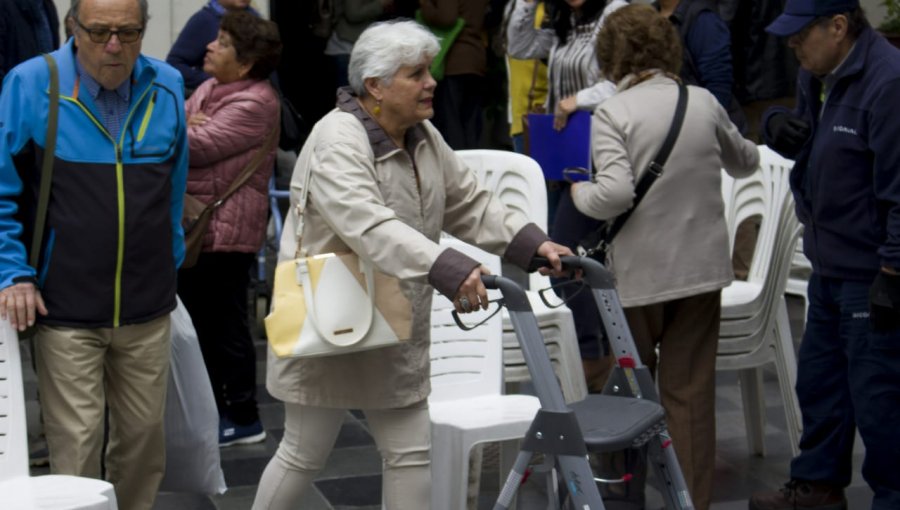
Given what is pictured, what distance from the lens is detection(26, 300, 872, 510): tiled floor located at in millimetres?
5562

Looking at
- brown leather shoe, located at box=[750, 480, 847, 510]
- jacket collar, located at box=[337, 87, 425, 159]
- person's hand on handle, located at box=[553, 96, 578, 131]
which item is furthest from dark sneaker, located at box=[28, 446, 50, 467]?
brown leather shoe, located at box=[750, 480, 847, 510]

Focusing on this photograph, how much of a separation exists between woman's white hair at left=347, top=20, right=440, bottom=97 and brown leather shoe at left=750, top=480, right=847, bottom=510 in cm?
222

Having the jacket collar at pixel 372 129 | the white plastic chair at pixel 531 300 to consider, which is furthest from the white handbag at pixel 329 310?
the white plastic chair at pixel 531 300

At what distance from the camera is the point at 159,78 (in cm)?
454

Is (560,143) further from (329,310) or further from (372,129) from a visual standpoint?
(329,310)

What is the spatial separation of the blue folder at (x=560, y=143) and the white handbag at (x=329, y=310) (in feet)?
7.02

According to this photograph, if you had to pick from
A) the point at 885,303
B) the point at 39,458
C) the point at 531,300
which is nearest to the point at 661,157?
the point at 885,303

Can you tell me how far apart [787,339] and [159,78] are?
2.85 meters

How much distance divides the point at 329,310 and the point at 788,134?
6.21 feet

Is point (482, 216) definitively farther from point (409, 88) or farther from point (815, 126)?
point (815, 126)

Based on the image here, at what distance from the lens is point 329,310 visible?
160 inches

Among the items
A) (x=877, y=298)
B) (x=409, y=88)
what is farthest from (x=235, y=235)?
(x=877, y=298)

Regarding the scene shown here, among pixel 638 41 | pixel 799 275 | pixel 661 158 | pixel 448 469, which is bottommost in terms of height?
pixel 799 275

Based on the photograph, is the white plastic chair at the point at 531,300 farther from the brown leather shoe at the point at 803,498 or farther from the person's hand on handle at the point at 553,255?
the person's hand on handle at the point at 553,255
